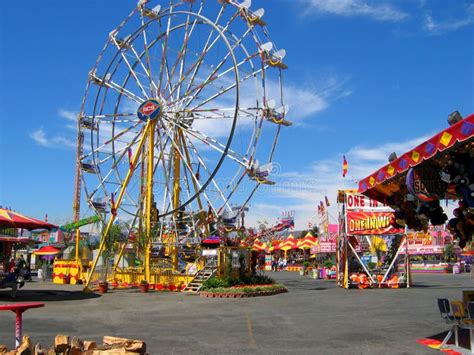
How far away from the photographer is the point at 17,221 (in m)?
19.3

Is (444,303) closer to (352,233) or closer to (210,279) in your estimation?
(210,279)

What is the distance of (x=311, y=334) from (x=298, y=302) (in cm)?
723

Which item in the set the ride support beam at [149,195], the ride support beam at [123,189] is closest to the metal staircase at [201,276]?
the ride support beam at [149,195]

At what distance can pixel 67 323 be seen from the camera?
12.0m

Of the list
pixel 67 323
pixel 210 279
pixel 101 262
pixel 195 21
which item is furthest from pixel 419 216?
pixel 101 262

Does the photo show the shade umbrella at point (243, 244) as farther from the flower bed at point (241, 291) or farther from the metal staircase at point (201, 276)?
the flower bed at point (241, 291)

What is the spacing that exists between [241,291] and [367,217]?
824cm

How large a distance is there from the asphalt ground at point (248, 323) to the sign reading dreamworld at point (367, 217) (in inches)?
246

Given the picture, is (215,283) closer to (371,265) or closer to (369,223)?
(369,223)

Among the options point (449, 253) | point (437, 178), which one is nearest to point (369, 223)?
point (437, 178)

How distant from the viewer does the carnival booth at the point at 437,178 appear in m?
8.01

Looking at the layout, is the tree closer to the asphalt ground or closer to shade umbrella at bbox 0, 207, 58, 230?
the asphalt ground

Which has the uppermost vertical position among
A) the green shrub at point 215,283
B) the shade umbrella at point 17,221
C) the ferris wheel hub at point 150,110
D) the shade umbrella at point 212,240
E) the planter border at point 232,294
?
the ferris wheel hub at point 150,110

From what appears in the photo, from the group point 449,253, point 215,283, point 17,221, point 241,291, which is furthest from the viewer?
point 449,253
